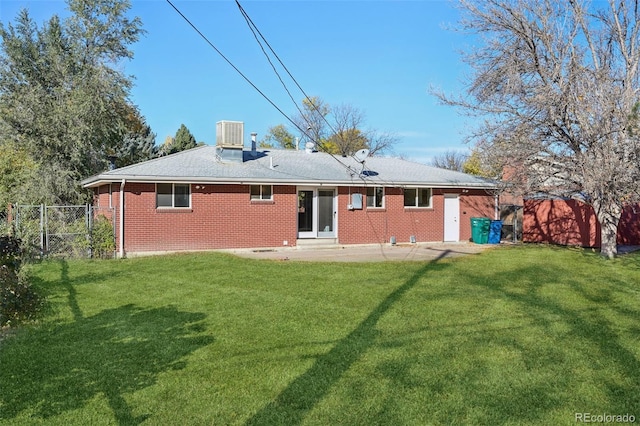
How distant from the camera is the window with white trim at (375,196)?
18.2 metres

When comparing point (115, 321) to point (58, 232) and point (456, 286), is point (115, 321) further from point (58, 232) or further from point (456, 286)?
point (58, 232)

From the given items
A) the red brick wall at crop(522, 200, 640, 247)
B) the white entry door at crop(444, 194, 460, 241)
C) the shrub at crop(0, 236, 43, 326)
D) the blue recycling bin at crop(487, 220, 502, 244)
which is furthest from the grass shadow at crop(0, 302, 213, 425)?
the red brick wall at crop(522, 200, 640, 247)

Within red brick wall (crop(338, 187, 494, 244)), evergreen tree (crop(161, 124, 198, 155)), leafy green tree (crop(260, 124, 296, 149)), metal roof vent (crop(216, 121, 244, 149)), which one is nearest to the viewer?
metal roof vent (crop(216, 121, 244, 149))

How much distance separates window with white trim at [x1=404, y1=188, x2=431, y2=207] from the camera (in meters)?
18.8

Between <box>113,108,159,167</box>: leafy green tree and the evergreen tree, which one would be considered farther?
the evergreen tree

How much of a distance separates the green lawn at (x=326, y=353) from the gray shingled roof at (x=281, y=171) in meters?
5.66

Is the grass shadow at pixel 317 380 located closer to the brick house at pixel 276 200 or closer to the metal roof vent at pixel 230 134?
the brick house at pixel 276 200

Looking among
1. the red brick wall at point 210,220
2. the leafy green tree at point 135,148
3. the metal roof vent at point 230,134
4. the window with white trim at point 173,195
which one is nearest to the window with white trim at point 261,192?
the red brick wall at point 210,220

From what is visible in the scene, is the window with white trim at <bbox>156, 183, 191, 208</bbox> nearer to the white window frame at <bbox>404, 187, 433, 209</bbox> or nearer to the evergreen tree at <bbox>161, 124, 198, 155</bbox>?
the white window frame at <bbox>404, 187, 433, 209</bbox>

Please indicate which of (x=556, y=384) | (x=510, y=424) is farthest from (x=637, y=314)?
(x=510, y=424)

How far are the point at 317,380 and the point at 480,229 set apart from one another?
16079mm

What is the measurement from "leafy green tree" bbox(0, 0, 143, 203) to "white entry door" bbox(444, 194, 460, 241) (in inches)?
603

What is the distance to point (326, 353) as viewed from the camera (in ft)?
17.7

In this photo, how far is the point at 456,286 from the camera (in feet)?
30.8
